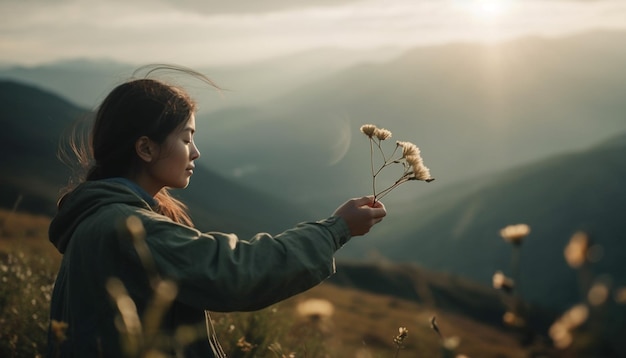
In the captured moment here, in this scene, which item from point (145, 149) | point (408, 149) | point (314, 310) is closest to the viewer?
point (314, 310)

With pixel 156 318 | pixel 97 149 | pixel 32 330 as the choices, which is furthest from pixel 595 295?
pixel 32 330

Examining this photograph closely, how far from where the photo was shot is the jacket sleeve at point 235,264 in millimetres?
2393

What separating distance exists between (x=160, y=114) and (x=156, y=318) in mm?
2199

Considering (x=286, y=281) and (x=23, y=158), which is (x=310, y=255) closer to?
(x=286, y=281)

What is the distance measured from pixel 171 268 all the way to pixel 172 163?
0.86 m

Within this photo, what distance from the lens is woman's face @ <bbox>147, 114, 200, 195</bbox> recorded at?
3121mm

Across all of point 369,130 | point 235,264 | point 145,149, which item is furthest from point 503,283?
point 145,149

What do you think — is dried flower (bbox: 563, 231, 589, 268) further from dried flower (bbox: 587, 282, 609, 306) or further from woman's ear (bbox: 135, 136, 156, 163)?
woman's ear (bbox: 135, 136, 156, 163)

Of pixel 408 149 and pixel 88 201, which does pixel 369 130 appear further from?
pixel 88 201

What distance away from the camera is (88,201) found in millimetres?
2812

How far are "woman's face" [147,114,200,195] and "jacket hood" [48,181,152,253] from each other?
10.7 inches

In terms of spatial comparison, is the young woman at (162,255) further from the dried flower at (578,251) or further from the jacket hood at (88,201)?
the dried flower at (578,251)

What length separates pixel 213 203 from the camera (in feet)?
589

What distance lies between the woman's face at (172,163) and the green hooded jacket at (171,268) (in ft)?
1.04
